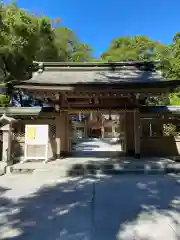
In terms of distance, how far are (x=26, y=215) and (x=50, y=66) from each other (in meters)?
9.45

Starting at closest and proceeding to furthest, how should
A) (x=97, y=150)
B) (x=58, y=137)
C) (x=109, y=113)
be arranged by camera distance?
(x=58, y=137) < (x=109, y=113) < (x=97, y=150)

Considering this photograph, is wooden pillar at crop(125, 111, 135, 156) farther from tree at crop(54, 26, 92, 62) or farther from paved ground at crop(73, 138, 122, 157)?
tree at crop(54, 26, 92, 62)

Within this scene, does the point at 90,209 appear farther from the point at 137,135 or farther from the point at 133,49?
the point at 133,49

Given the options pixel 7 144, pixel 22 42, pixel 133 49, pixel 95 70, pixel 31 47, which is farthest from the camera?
pixel 133 49

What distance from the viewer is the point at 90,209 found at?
175 inches

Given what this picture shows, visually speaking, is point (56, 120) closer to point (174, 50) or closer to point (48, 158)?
point (48, 158)

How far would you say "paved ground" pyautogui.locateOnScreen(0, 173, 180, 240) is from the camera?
3.45m

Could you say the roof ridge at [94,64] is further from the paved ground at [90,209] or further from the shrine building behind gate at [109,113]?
the paved ground at [90,209]

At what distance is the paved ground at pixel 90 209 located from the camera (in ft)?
11.3

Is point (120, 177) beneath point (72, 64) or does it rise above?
beneath

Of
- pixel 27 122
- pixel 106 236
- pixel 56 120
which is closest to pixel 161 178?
pixel 106 236

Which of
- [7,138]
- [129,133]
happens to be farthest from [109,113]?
[7,138]

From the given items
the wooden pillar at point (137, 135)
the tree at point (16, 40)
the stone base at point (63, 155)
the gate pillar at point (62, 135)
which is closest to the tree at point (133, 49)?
the tree at point (16, 40)

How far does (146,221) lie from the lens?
12.5 ft
